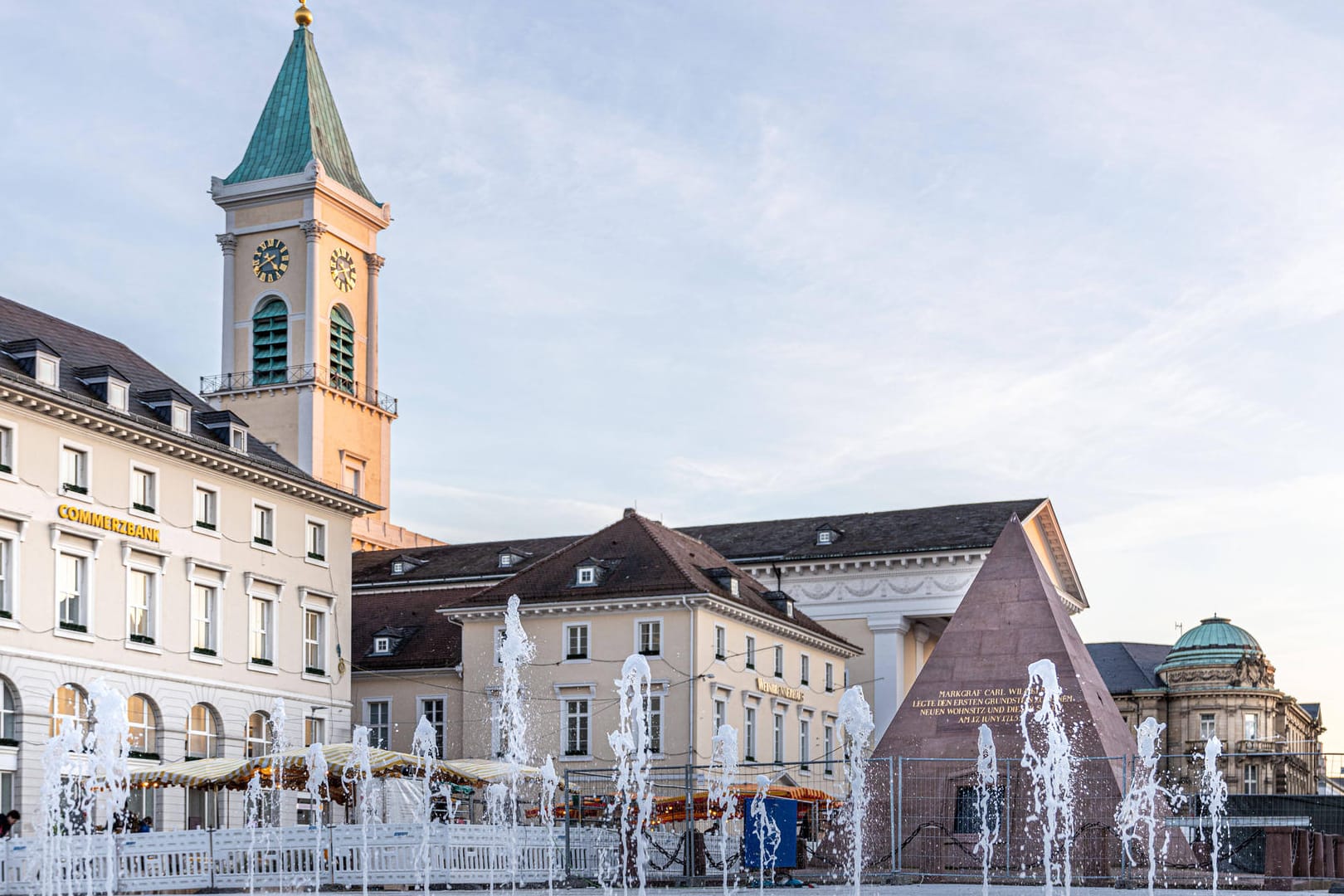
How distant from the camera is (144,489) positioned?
43.6m

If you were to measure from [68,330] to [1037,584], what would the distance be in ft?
87.9

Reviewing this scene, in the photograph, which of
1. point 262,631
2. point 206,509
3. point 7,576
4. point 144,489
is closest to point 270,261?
point 262,631

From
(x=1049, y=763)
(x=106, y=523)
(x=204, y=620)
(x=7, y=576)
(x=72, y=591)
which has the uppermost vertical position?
(x=106, y=523)

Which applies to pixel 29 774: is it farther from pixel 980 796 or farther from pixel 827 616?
pixel 827 616

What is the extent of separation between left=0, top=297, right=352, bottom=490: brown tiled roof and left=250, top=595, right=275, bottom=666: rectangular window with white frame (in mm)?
3394

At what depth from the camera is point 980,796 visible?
29.7m

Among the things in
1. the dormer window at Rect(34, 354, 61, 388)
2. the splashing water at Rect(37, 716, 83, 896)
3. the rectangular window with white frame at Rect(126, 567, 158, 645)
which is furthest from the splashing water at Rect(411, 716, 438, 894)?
the dormer window at Rect(34, 354, 61, 388)

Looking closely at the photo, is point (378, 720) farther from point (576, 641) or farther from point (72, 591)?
point (72, 591)

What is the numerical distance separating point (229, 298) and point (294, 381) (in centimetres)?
476

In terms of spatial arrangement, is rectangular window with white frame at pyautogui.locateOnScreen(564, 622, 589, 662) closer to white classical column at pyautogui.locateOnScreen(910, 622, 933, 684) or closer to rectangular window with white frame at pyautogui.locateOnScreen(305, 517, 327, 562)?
rectangular window with white frame at pyautogui.locateOnScreen(305, 517, 327, 562)

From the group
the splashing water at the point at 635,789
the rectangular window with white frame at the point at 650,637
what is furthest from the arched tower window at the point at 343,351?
the splashing water at the point at 635,789

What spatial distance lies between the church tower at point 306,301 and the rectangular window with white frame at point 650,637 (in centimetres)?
2138

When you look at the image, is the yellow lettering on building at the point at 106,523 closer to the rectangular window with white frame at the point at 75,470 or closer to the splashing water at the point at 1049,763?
the rectangular window with white frame at the point at 75,470

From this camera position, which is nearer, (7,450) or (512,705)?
(7,450)
